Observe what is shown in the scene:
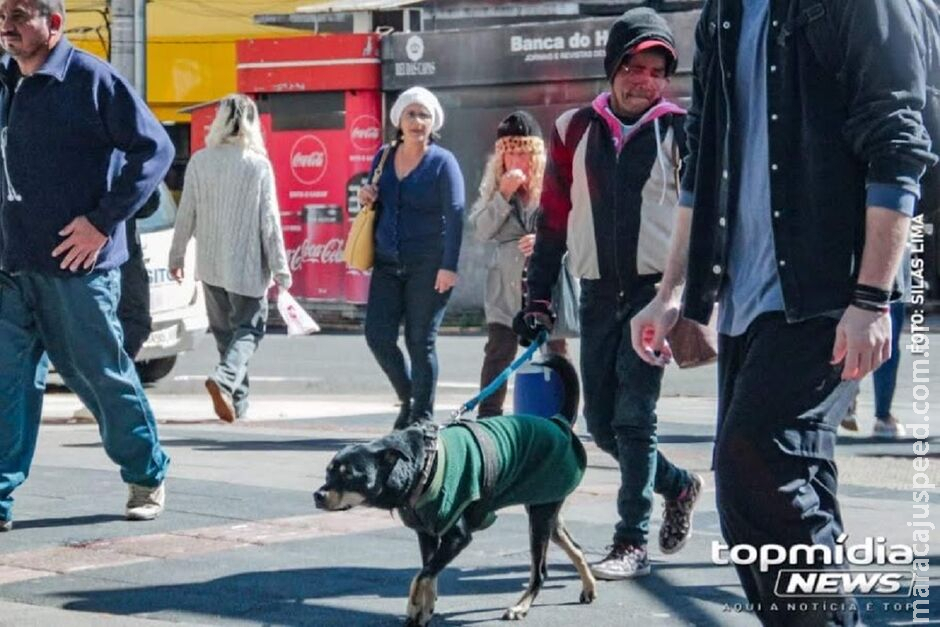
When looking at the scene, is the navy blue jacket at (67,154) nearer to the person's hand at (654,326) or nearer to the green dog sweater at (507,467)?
the green dog sweater at (507,467)

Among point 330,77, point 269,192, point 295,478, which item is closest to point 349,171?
point 330,77

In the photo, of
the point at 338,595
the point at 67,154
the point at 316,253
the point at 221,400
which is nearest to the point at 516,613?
the point at 338,595

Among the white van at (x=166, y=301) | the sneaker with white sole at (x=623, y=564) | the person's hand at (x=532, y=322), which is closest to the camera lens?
the sneaker with white sole at (x=623, y=564)

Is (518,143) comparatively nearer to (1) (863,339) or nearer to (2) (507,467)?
(2) (507,467)

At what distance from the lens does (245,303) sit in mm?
11219

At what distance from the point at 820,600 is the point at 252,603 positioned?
2.28 metres

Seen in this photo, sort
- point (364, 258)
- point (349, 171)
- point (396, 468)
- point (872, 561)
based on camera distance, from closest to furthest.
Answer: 1. point (396, 468)
2. point (872, 561)
3. point (364, 258)
4. point (349, 171)

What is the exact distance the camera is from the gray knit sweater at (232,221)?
438 inches

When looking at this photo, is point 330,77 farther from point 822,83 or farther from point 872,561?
point 822,83

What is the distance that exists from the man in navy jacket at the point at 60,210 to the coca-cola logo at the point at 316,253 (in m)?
17.7

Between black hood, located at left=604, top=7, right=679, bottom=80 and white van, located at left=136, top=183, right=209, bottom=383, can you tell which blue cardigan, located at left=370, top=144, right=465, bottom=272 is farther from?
white van, located at left=136, top=183, right=209, bottom=383

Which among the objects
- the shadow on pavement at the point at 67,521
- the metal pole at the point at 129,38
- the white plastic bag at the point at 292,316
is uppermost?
the metal pole at the point at 129,38

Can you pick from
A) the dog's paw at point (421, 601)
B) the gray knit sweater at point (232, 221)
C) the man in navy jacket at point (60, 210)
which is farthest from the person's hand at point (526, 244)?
the dog's paw at point (421, 601)

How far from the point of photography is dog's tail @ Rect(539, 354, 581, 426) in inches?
232
